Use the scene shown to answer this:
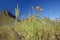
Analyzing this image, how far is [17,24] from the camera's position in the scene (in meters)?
5.00

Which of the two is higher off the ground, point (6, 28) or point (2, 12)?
point (2, 12)

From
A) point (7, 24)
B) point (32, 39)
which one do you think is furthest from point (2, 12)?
point (32, 39)

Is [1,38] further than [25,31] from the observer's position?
Yes

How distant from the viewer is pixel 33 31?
409 centimetres

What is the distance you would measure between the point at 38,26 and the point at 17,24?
96 centimetres

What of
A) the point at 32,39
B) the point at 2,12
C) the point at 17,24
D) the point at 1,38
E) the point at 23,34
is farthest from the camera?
the point at 2,12

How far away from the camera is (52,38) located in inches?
164

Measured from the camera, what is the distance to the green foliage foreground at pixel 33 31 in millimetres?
4098

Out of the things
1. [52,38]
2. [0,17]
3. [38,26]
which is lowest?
[52,38]

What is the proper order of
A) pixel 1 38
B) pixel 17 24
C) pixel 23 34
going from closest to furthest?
1. pixel 23 34
2. pixel 1 38
3. pixel 17 24

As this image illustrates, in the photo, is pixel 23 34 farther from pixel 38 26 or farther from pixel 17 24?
pixel 17 24

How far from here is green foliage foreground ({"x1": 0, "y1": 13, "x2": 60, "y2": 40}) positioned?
4098 mm

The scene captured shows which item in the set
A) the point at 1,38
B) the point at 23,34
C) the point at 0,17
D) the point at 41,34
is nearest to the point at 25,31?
the point at 23,34

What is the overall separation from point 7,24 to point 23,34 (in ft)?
3.23
